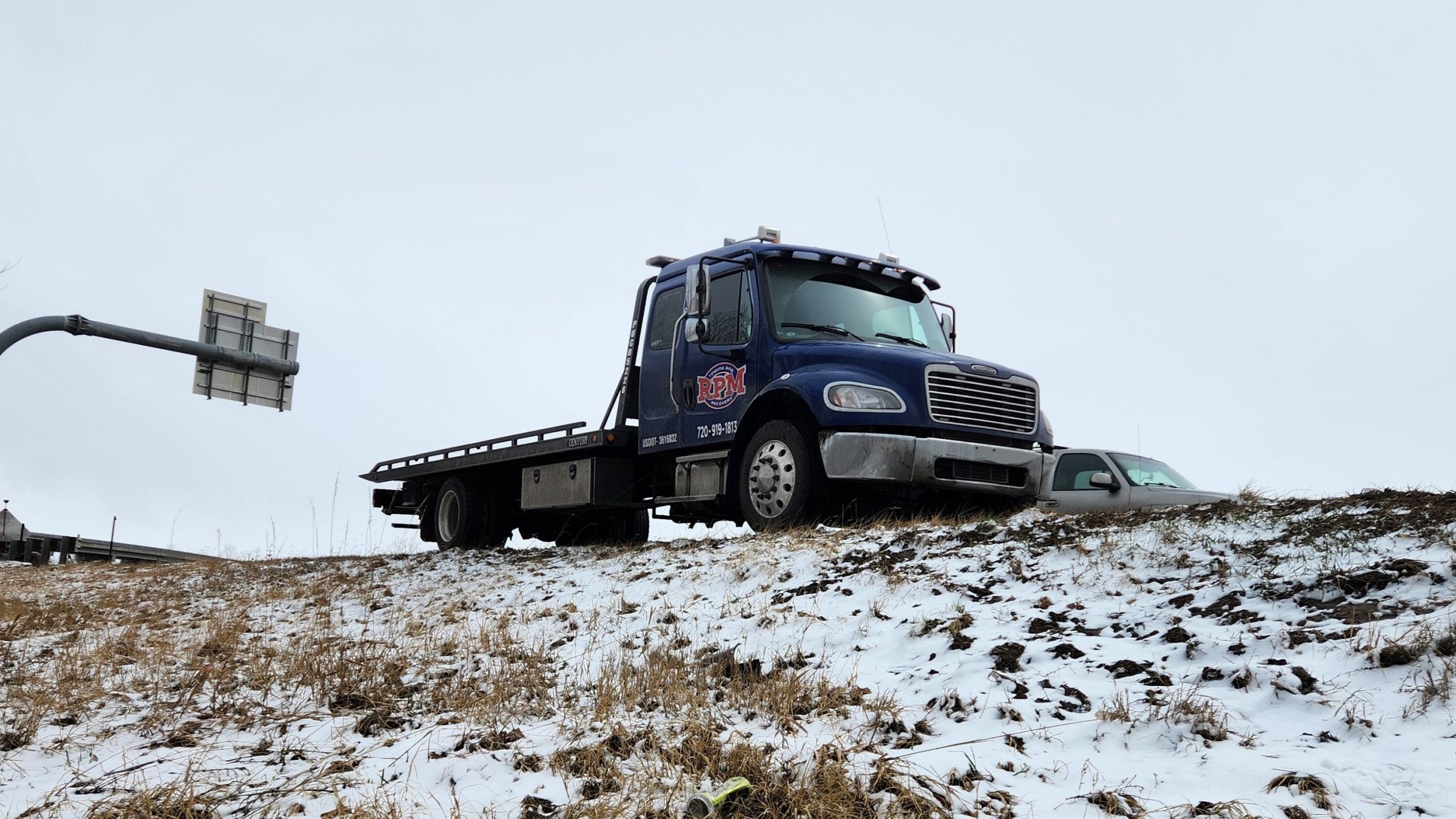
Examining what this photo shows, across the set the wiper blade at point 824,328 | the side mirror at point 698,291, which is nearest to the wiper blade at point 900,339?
the wiper blade at point 824,328

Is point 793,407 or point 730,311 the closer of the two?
point 793,407

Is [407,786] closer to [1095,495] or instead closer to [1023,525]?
[1023,525]

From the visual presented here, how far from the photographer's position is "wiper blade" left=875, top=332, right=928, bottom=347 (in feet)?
36.3

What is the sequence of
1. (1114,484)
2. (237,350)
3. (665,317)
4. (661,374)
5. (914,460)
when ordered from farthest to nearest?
(237,350) < (1114,484) < (665,317) < (661,374) < (914,460)

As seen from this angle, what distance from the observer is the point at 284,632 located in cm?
914

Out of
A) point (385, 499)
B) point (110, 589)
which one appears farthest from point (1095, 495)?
point (110, 589)

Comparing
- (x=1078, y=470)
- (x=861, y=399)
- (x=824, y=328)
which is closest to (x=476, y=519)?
(x=824, y=328)

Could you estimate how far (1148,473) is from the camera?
13273 millimetres

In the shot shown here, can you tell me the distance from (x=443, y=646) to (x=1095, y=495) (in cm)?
832

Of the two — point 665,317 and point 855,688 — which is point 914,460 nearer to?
point 665,317

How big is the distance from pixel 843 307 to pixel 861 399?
160 centimetres

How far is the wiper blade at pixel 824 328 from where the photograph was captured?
35.4ft

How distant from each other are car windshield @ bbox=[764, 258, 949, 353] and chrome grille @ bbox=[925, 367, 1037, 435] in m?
0.97

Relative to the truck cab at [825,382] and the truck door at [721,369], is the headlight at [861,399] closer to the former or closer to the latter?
the truck cab at [825,382]
